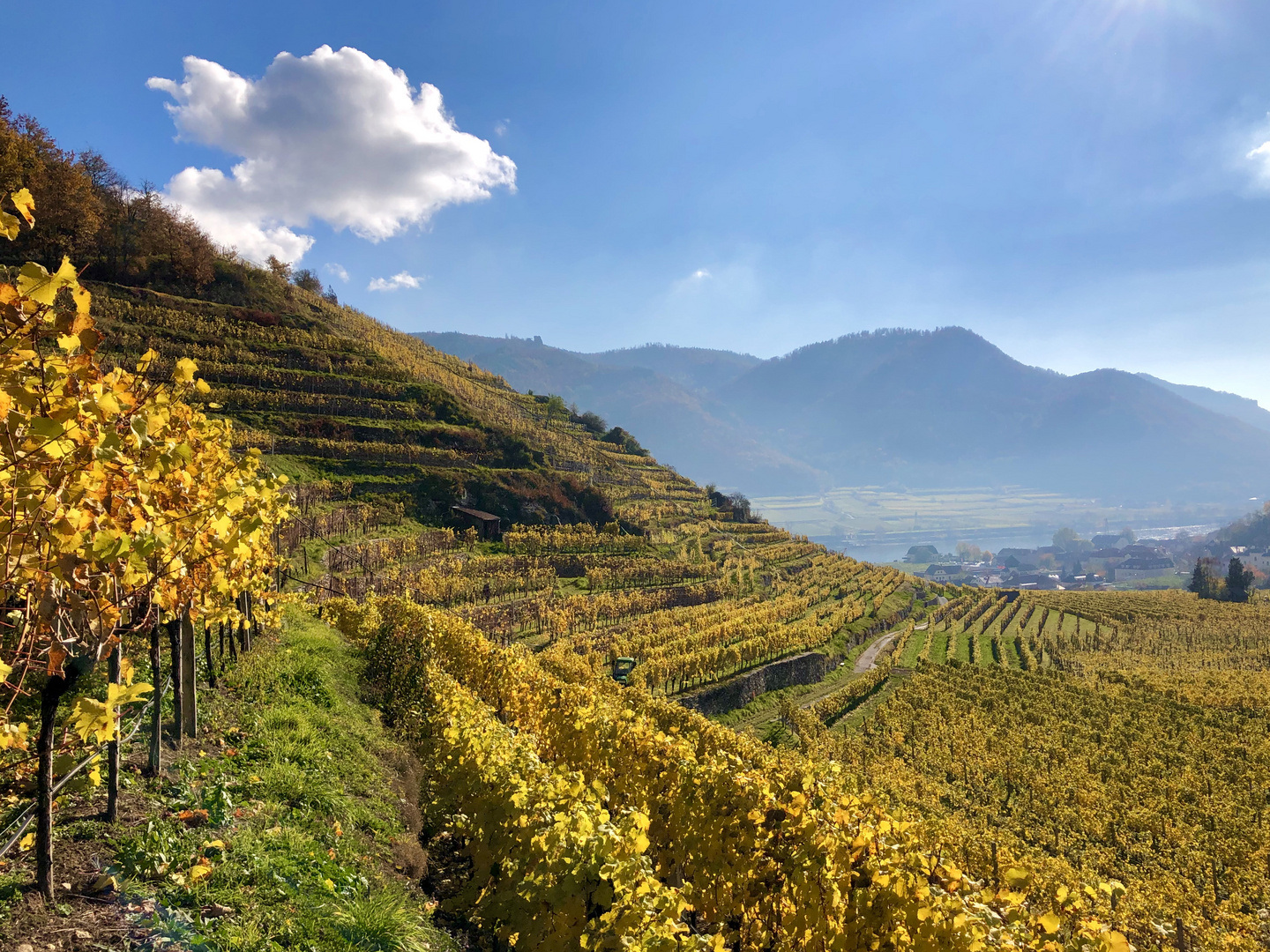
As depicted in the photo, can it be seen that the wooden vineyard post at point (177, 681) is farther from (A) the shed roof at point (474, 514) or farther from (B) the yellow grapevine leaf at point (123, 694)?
(A) the shed roof at point (474, 514)

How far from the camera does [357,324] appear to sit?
82.5m

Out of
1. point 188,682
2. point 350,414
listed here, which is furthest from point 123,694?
point 350,414

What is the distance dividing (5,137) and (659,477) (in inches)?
2743

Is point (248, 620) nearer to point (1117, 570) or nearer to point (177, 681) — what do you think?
point (177, 681)

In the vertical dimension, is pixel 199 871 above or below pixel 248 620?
below

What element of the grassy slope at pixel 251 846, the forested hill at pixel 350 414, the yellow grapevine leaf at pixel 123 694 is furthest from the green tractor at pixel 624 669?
the yellow grapevine leaf at pixel 123 694

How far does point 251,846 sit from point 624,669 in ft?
92.0

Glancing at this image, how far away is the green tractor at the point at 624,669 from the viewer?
3074 cm

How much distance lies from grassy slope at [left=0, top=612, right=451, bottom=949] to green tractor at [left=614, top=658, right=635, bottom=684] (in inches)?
902

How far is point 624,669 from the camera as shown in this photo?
31.6 metres

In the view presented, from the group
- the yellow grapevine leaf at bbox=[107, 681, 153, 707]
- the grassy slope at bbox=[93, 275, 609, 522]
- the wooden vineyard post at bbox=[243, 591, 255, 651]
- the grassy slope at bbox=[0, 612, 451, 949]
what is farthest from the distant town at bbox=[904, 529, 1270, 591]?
the yellow grapevine leaf at bbox=[107, 681, 153, 707]

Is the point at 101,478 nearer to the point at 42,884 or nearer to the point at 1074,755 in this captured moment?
the point at 42,884

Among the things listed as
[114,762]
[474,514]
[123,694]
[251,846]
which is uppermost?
[123,694]

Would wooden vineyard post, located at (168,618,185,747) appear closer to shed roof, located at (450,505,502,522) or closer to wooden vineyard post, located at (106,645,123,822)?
wooden vineyard post, located at (106,645,123,822)
